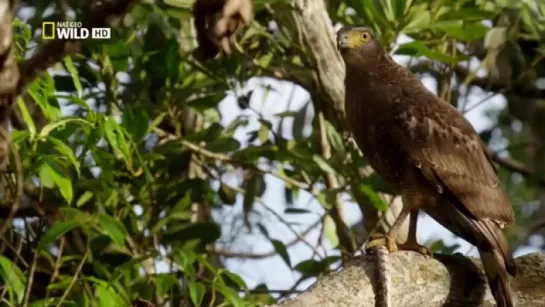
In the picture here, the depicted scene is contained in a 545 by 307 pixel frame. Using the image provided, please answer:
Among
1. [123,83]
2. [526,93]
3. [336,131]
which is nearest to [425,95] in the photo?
[336,131]

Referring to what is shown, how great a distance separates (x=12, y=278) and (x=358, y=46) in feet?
4.85

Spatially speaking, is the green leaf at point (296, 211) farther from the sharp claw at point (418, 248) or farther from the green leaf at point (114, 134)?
the green leaf at point (114, 134)

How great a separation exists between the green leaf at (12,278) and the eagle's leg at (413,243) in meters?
1.15

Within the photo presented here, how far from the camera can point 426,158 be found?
3.41 m

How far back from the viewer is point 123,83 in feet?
14.3

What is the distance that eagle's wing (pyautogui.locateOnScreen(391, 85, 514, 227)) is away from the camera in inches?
131

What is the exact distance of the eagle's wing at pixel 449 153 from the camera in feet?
10.9

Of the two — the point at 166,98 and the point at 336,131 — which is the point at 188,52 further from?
the point at 336,131

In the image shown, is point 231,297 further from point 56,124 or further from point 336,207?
point 336,207

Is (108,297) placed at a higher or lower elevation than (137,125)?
lower

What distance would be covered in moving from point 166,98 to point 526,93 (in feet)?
6.23

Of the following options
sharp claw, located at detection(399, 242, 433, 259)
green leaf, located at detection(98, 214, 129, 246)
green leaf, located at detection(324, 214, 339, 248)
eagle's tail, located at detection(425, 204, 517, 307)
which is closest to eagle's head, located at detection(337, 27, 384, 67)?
eagle's tail, located at detection(425, 204, 517, 307)

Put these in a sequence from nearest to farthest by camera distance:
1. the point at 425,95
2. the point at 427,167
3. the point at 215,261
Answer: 1. the point at 427,167
2. the point at 425,95
3. the point at 215,261

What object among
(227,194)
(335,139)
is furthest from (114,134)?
(227,194)
